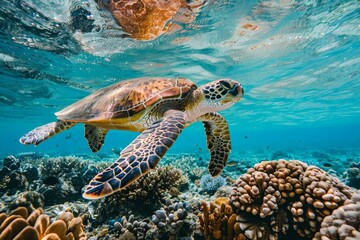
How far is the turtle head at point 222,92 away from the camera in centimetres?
373

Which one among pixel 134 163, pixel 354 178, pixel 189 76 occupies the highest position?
pixel 189 76

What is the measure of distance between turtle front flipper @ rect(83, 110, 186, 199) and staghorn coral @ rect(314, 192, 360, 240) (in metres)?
2.00

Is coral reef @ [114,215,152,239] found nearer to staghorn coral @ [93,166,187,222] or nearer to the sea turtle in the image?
staghorn coral @ [93,166,187,222]

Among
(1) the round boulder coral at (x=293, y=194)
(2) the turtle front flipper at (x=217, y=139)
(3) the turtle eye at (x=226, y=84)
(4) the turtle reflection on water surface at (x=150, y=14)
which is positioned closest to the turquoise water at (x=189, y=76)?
(1) the round boulder coral at (x=293, y=194)

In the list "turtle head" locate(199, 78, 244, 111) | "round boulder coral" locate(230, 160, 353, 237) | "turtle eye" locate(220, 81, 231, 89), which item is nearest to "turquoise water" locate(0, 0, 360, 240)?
"round boulder coral" locate(230, 160, 353, 237)

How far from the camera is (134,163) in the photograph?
2178 mm

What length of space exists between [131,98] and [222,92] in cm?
187

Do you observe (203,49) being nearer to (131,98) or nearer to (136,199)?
(131,98)

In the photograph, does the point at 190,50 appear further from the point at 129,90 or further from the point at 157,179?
the point at 157,179

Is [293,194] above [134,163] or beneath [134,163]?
beneath

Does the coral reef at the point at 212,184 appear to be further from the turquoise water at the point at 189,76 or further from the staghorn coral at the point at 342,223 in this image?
the staghorn coral at the point at 342,223

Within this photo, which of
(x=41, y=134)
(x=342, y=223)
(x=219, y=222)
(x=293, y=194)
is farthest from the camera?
(x=41, y=134)

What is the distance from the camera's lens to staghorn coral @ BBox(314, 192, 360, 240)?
78.4 inches

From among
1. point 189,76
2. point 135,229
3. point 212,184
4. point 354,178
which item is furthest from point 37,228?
point 189,76
